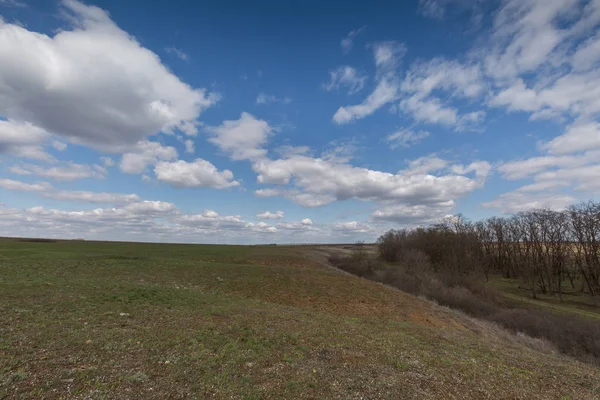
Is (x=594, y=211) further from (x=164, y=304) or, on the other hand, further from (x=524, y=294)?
(x=164, y=304)

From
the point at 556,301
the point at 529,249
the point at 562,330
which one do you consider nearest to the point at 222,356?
the point at 562,330

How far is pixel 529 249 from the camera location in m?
62.2

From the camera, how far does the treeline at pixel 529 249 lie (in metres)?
48.7

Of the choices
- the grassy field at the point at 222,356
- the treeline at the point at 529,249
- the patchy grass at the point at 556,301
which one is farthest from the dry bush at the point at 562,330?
the treeline at the point at 529,249

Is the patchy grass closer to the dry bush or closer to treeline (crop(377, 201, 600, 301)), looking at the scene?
treeline (crop(377, 201, 600, 301))

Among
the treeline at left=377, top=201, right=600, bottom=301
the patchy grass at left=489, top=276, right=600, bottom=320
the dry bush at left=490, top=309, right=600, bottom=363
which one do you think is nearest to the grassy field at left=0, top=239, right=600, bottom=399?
the dry bush at left=490, top=309, right=600, bottom=363

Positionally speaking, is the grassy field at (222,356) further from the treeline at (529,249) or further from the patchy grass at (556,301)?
the treeline at (529,249)

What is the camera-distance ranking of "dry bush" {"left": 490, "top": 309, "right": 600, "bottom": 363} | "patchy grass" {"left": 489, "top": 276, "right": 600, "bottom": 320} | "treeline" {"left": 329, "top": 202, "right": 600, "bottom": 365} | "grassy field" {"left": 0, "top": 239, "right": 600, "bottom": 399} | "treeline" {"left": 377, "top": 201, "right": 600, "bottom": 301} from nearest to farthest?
"grassy field" {"left": 0, "top": 239, "right": 600, "bottom": 399} < "dry bush" {"left": 490, "top": 309, "right": 600, "bottom": 363} < "treeline" {"left": 329, "top": 202, "right": 600, "bottom": 365} < "patchy grass" {"left": 489, "top": 276, "right": 600, "bottom": 320} < "treeline" {"left": 377, "top": 201, "right": 600, "bottom": 301}

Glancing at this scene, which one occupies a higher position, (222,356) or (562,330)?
(222,356)

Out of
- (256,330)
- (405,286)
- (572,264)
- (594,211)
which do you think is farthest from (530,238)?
(256,330)

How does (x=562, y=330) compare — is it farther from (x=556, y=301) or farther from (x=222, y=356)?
(x=222, y=356)

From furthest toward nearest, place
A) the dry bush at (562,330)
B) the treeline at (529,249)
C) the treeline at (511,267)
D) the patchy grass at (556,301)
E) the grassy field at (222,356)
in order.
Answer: the treeline at (529,249), the patchy grass at (556,301), the treeline at (511,267), the dry bush at (562,330), the grassy field at (222,356)

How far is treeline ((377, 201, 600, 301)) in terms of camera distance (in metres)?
48.7

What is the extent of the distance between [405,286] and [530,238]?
128ft
